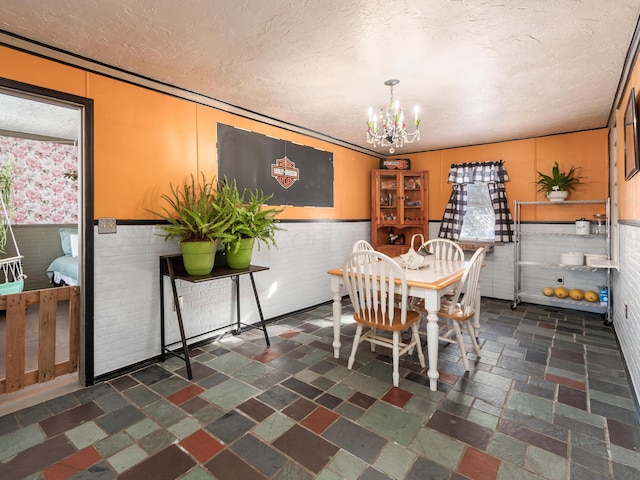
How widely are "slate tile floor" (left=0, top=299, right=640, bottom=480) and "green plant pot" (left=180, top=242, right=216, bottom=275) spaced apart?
0.81 metres

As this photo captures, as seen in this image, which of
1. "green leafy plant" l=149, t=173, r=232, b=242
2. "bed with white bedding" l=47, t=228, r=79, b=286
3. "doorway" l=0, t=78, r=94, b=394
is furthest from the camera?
"bed with white bedding" l=47, t=228, r=79, b=286

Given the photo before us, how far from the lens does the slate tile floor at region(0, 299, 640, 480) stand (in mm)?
1646

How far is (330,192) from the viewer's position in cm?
474

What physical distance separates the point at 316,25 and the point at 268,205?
6.98 ft

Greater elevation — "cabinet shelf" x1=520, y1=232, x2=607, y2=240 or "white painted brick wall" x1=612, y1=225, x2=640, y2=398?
"cabinet shelf" x1=520, y1=232, x2=607, y2=240

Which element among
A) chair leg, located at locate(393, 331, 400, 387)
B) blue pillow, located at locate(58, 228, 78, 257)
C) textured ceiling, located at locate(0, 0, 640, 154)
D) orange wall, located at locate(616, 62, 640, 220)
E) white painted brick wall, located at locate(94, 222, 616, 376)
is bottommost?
chair leg, located at locate(393, 331, 400, 387)

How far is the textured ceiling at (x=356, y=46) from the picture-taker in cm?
187

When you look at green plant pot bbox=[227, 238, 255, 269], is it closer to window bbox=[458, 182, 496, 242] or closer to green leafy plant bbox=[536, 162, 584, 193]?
window bbox=[458, 182, 496, 242]

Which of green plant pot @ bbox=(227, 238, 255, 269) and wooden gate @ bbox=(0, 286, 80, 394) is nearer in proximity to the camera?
wooden gate @ bbox=(0, 286, 80, 394)

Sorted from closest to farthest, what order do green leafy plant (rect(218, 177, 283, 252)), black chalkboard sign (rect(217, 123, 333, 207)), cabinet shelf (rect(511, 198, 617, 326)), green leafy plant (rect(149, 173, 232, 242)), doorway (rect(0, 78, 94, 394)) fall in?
green leafy plant (rect(149, 173, 232, 242)) → green leafy plant (rect(218, 177, 283, 252)) → black chalkboard sign (rect(217, 123, 333, 207)) → doorway (rect(0, 78, 94, 394)) → cabinet shelf (rect(511, 198, 617, 326))

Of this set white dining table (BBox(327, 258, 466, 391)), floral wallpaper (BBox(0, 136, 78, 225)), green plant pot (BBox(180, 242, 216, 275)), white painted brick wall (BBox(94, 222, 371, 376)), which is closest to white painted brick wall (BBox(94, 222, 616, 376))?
white painted brick wall (BBox(94, 222, 371, 376))

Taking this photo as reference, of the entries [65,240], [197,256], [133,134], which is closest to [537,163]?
[197,256]

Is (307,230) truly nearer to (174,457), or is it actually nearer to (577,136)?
(174,457)

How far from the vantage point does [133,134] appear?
8.83ft
